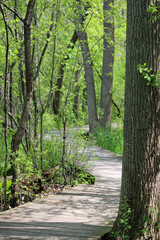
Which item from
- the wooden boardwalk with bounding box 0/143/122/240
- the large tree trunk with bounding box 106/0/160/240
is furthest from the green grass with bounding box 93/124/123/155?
the large tree trunk with bounding box 106/0/160/240

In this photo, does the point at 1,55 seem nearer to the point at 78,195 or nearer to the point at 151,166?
the point at 78,195

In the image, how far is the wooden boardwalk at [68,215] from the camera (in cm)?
365

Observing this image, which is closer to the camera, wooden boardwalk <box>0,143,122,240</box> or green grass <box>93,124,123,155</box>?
wooden boardwalk <box>0,143,122,240</box>

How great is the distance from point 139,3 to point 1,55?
363 centimetres

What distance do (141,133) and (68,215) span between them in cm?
169

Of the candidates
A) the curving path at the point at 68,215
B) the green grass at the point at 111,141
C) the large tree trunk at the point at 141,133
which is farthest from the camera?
the green grass at the point at 111,141

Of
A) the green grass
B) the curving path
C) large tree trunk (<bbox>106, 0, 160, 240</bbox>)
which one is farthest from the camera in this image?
the green grass

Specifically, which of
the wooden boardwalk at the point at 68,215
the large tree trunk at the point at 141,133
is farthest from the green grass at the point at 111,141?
the large tree trunk at the point at 141,133

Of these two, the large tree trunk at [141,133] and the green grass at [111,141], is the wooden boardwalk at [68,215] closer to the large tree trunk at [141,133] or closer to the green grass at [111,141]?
the large tree trunk at [141,133]

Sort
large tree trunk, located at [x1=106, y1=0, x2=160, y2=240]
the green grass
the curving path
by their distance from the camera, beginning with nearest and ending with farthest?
large tree trunk, located at [x1=106, y1=0, x2=160, y2=240], the curving path, the green grass

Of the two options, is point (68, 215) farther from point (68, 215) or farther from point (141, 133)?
point (141, 133)

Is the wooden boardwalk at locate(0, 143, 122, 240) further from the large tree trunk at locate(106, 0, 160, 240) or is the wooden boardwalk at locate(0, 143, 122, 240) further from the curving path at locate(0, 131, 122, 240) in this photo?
the large tree trunk at locate(106, 0, 160, 240)

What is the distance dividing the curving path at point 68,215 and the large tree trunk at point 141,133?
513 millimetres

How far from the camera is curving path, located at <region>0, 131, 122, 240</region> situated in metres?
3.65
